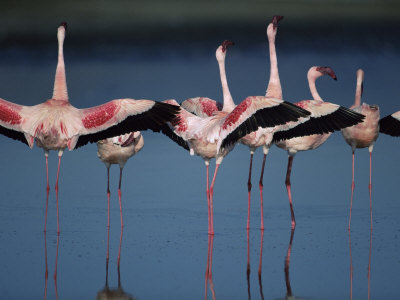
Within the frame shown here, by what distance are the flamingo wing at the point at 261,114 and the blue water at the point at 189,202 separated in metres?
1.07

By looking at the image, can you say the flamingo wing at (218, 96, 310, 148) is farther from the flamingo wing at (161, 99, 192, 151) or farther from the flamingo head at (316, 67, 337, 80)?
the flamingo head at (316, 67, 337, 80)

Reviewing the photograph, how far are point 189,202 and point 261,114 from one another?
2.14 m

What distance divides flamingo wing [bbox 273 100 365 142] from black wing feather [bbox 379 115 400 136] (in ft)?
5.00

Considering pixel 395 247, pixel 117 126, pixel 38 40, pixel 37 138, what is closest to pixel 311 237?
pixel 395 247

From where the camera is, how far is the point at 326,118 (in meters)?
9.61

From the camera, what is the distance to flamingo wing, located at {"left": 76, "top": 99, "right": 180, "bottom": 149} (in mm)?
9203

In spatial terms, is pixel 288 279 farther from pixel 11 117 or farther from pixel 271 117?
pixel 11 117

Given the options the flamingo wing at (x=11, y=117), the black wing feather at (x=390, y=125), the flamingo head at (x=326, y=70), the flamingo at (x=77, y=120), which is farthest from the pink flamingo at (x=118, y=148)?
the black wing feather at (x=390, y=125)

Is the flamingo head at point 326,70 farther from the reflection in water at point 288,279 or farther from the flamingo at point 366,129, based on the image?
the reflection in water at point 288,279

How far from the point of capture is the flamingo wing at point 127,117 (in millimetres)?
9203

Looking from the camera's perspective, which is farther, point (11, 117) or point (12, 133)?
point (12, 133)

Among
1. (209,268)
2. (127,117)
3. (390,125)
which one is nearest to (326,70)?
(390,125)

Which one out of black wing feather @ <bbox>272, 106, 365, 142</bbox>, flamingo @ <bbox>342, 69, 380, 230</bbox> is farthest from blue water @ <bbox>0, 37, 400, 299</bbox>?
black wing feather @ <bbox>272, 106, 365, 142</bbox>

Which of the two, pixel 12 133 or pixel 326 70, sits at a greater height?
A: pixel 326 70
